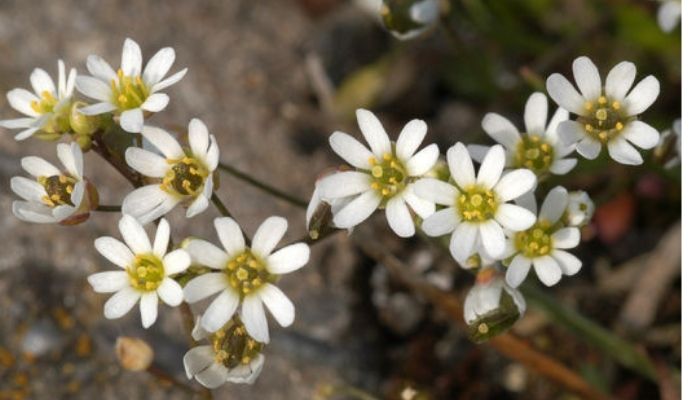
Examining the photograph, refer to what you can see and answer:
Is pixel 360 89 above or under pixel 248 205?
above

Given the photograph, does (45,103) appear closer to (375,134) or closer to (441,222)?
(375,134)

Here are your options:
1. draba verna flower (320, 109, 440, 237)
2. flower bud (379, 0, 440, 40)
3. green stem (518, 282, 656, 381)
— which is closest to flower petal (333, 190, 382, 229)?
draba verna flower (320, 109, 440, 237)

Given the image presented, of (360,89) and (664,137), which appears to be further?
(360,89)

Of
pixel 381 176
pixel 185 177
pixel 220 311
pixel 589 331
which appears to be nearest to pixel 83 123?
pixel 185 177

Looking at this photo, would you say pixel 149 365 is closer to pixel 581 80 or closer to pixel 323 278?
pixel 323 278
